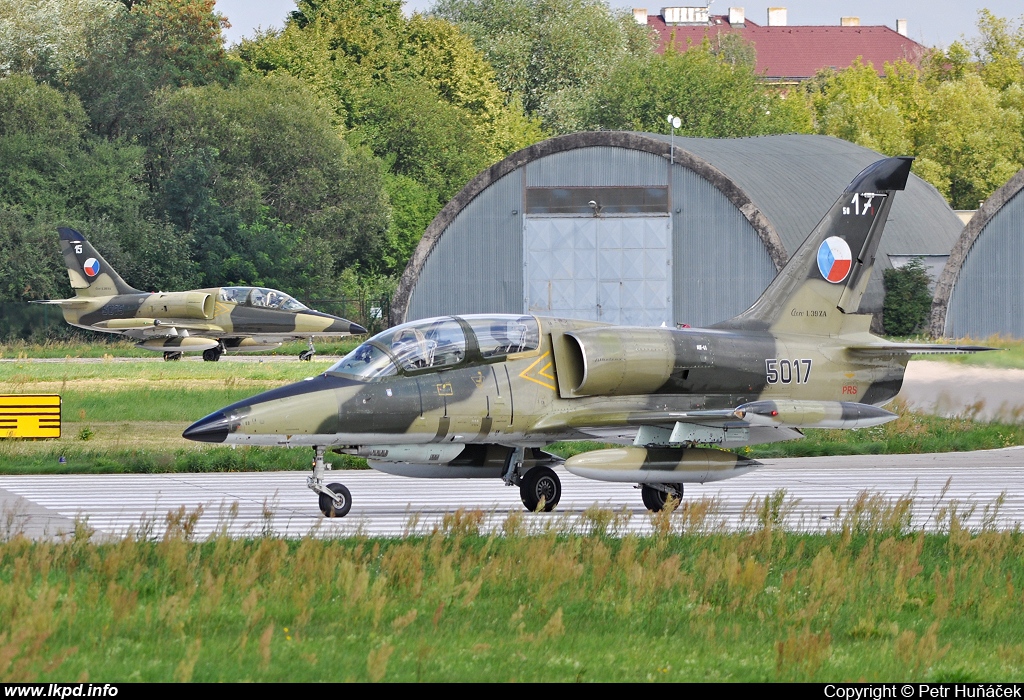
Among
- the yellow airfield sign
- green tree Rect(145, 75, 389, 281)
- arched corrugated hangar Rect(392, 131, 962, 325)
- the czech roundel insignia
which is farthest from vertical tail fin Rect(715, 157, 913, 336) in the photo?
green tree Rect(145, 75, 389, 281)

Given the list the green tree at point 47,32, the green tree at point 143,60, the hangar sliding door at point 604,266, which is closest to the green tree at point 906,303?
the hangar sliding door at point 604,266

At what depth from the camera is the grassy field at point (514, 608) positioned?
7.77 meters

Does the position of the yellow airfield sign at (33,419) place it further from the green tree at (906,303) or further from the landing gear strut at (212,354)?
the green tree at (906,303)

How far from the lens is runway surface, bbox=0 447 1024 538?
14.0 metres

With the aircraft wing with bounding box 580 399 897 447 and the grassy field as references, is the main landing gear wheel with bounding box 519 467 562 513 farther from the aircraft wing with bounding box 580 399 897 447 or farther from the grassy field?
the grassy field

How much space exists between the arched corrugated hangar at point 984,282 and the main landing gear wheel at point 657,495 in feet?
79.0

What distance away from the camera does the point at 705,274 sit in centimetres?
3912

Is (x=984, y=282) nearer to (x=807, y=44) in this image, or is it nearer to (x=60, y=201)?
(x=60, y=201)

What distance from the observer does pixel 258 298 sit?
143ft

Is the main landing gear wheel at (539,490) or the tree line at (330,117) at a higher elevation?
the tree line at (330,117)

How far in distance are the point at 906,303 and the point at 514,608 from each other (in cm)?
3470

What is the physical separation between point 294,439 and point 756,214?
25441 mm

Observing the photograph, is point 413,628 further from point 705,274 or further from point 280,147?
point 280,147

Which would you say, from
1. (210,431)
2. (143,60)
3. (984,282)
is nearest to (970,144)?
(984,282)
